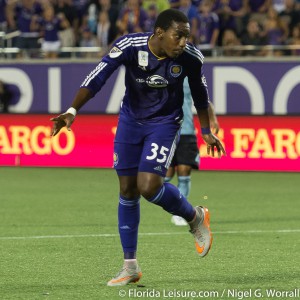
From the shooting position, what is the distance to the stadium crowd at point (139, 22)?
2139cm

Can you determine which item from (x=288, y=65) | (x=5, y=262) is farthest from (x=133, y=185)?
(x=288, y=65)

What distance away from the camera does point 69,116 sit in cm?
770

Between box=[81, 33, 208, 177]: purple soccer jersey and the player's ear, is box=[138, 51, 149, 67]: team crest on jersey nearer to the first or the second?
box=[81, 33, 208, 177]: purple soccer jersey

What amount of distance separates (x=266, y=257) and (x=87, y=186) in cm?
811

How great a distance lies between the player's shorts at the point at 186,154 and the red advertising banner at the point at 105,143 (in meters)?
6.31

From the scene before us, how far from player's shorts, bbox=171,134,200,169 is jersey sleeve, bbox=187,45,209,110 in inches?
172

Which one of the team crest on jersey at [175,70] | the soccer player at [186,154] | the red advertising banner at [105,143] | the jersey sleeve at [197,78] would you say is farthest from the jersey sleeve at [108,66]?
the red advertising banner at [105,143]

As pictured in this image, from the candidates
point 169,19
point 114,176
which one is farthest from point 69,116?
point 114,176

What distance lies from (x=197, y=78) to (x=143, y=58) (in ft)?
1.78

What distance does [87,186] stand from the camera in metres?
17.5

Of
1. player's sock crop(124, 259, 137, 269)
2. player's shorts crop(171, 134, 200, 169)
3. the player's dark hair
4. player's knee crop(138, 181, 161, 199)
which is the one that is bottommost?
player's shorts crop(171, 134, 200, 169)

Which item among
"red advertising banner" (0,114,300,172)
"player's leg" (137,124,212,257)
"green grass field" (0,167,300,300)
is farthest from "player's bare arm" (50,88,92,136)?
"red advertising banner" (0,114,300,172)

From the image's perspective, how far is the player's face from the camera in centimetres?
796

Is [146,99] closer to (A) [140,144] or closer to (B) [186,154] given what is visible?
(A) [140,144]
